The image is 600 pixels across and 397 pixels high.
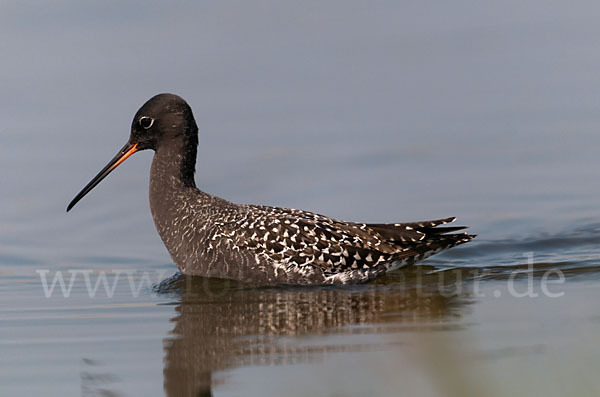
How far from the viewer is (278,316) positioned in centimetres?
868

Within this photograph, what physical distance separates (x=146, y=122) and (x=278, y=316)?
3083 millimetres

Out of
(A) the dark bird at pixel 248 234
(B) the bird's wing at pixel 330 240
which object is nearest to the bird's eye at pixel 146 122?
(A) the dark bird at pixel 248 234

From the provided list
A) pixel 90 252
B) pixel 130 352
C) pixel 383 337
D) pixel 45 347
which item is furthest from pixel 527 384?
pixel 90 252

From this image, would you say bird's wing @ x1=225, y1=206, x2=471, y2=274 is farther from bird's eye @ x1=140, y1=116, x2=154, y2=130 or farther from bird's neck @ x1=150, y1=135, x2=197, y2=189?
bird's eye @ x1=140, y1=116, x2=154, y2=130

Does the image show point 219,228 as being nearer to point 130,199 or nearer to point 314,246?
point 314,246

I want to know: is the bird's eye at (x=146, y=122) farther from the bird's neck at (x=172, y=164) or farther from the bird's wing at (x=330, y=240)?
the bird's wing at (x=330, y=240)

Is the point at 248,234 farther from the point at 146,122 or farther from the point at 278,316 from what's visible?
the point at 146,122

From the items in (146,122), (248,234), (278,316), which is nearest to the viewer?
(278,316)

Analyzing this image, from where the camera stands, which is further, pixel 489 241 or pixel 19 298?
pixel 489 241

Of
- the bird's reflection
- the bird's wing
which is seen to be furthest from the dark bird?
the bird's reflection

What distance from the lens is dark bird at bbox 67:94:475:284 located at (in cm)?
1001

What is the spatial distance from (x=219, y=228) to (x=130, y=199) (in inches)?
136

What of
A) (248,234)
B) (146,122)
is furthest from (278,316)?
(146,122)

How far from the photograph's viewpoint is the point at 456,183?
13.4m
